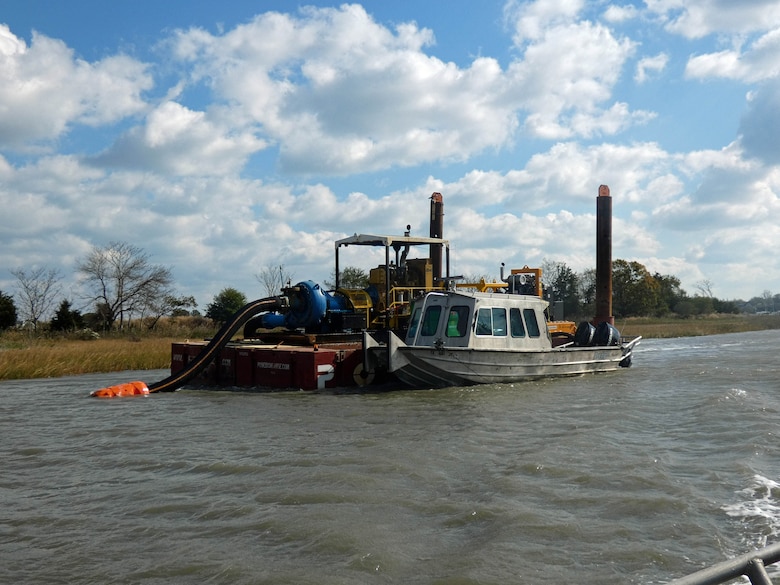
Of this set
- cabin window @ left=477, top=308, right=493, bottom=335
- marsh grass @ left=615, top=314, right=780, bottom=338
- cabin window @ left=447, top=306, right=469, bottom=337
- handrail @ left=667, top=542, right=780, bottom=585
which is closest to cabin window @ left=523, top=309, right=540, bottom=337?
cabin window @ left=477, top=308, right=493, bottom=335

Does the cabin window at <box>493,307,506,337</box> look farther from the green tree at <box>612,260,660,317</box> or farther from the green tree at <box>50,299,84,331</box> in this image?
the green tree at <box>612,260,660,317</box>

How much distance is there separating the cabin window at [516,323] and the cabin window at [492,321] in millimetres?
232

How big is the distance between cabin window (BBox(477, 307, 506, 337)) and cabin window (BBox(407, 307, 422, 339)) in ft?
4.36

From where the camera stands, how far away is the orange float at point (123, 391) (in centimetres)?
1512

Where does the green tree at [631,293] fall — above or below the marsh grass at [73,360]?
above

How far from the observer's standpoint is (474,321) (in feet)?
48.9

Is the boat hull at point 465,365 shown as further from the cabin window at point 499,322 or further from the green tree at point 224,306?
the green tree at point 224,306

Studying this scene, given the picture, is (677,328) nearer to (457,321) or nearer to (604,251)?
(604,251)

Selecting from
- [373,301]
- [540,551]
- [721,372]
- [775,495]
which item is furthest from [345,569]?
[721,372]

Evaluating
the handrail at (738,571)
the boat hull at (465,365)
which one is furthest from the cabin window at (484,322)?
the handrail at (738,571)

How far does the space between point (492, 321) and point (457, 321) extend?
746 millimetres

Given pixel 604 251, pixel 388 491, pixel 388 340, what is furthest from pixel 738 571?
pixel 604 251

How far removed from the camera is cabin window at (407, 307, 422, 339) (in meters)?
15.6

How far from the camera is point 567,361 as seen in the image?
17.1 meters
